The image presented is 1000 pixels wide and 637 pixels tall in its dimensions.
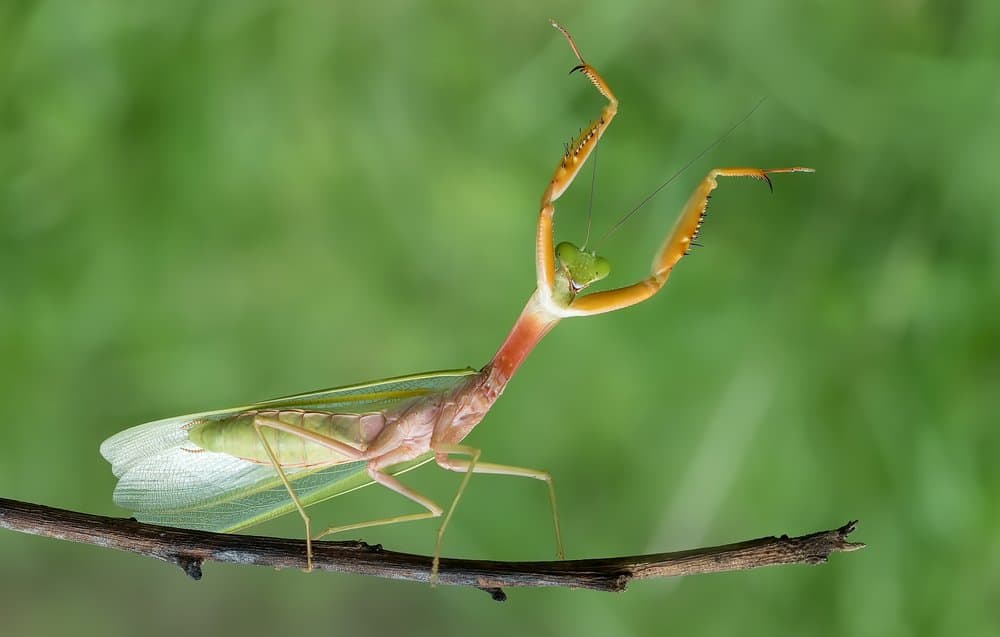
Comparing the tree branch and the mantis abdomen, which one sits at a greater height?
the mantis abdomen

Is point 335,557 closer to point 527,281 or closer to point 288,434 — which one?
point 288,434

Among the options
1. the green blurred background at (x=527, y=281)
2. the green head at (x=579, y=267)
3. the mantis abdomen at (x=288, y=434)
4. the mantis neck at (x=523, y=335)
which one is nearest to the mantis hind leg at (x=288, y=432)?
the mantis abdomen at (x=288, y=434)

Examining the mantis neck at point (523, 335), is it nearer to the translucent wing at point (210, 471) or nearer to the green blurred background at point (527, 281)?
the translucent wing at point (210, 471)

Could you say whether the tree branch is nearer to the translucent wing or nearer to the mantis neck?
the translucent wing

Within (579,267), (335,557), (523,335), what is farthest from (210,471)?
(579,267)

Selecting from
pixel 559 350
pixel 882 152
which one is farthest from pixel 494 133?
pixel 882 152

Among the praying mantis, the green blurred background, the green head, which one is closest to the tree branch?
the praying mantis
